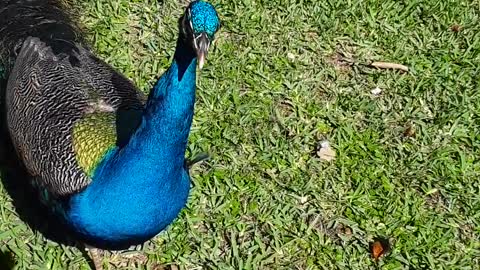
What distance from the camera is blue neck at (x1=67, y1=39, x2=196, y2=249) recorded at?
234 cm

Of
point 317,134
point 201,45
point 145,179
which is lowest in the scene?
point 317,134

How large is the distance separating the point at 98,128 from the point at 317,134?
1.21 metres

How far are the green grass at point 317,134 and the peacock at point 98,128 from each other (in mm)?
446

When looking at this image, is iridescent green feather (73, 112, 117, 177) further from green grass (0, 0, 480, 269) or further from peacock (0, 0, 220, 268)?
green grass (0, 0, 480, 269)

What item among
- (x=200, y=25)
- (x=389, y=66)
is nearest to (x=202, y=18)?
(x=200, y=25)

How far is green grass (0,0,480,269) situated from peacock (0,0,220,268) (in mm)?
446

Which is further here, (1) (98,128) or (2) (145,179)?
(1) (98,128)

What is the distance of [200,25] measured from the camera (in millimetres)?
2082

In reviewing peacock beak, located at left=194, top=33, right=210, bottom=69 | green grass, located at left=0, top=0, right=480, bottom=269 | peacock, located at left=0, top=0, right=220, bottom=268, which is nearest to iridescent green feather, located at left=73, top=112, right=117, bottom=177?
peacock, located at left=0, top=0, right=220, bottom=268

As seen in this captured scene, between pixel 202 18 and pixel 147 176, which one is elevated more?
pixel 202 18

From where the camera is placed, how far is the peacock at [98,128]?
7.65 feet

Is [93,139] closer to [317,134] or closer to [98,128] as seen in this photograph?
[98,128]

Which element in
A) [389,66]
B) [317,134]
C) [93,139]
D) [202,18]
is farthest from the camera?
[389,66]

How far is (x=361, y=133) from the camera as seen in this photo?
11.9 feet
